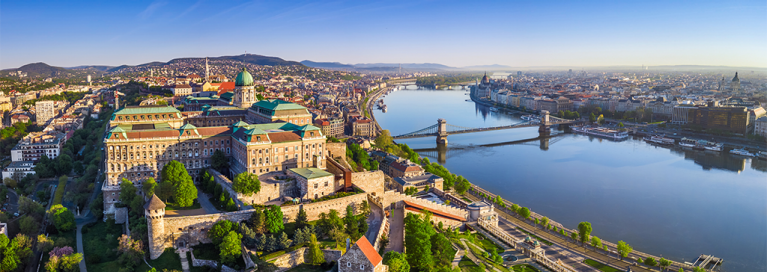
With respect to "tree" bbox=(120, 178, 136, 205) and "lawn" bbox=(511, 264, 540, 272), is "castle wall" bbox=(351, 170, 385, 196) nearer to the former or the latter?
"lawn" bbox=(511, 264, 540, 272)

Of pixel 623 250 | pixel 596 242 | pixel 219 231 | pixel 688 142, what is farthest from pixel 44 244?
pixel 688 142

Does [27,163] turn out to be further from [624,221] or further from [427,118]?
[427,118]

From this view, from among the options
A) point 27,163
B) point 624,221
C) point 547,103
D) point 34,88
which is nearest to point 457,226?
point 624,221

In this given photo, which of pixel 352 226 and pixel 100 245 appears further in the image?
pixel 100 245

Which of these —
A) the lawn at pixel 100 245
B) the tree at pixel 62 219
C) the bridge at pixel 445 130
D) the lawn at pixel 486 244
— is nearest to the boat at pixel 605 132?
the bridge at pixel 445 130

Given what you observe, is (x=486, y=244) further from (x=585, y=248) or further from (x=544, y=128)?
(x=544, y=128)

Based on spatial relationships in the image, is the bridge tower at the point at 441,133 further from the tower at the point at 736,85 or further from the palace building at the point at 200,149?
the tower at the point at 736,85

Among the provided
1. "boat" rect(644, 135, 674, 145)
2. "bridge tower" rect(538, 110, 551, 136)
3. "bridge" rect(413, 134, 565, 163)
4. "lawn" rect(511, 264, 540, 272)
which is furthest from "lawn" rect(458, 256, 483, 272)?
"bridge tower" rect(538, 110, 551, 136)
